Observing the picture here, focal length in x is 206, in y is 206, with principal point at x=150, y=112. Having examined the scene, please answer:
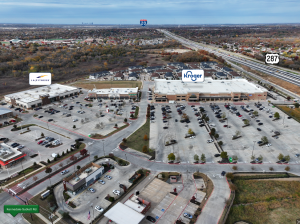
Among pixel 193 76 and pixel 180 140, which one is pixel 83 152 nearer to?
pixel 180 140

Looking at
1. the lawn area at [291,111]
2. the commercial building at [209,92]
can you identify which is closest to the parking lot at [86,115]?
the commercial building at [209,92]

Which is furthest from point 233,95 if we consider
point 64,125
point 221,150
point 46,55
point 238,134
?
point 46,55

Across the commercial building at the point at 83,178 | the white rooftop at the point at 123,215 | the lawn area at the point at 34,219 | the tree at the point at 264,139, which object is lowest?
the lawn area at the point at 34,219

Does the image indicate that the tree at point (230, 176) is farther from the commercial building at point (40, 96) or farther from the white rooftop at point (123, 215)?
the commercial building at point (40, 96)

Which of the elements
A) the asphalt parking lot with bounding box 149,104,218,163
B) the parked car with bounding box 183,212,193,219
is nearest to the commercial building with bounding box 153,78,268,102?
the asphalt parking lot with bounding box 149,104,218,163

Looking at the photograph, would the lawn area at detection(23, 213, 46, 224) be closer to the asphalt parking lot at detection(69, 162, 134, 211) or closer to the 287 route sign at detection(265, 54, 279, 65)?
the asphalt parking lot at detection(69, 162, 134, 211)

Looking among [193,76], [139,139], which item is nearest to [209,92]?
[193,76]

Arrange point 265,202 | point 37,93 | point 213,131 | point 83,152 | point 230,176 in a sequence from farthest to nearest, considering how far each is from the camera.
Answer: point 37,93 < point 213,131 < point 83,152 < point 230,176 < point 265,202
